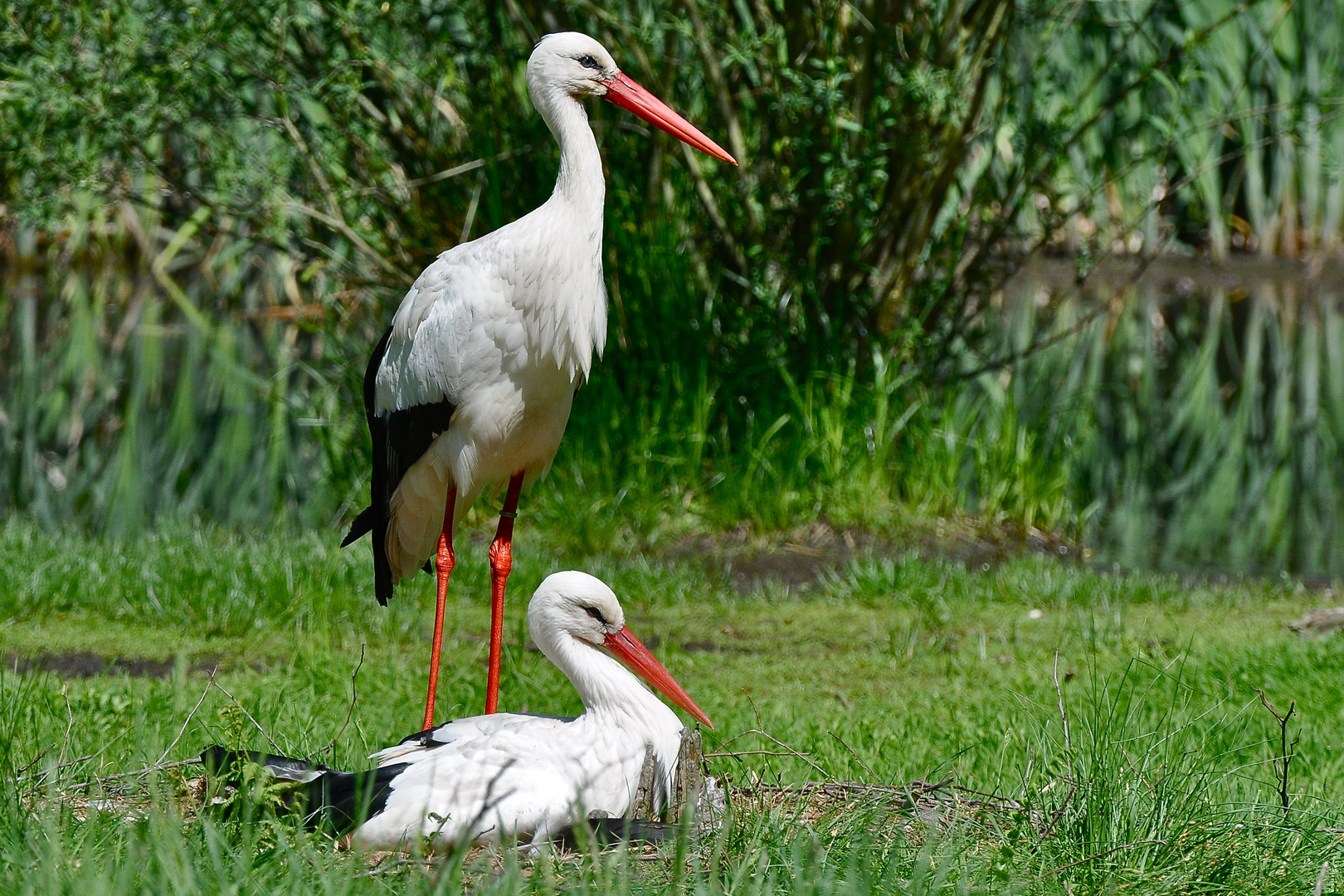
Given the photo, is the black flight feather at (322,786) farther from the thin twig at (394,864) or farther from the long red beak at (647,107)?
the long red beak at (647,107)

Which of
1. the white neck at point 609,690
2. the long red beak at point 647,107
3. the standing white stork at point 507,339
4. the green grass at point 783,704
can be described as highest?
the long red beak at point 647,107

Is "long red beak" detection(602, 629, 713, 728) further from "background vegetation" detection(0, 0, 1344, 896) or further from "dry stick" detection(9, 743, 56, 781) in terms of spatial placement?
"dry stick" detection(9, 743, 56, 781)

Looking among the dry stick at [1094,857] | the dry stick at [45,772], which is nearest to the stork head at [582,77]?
the dry stick at [45,772]

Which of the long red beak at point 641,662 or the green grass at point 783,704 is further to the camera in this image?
the long red beak at point 641,662

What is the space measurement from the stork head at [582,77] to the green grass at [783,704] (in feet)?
6.45

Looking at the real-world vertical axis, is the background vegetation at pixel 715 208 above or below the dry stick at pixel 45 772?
above

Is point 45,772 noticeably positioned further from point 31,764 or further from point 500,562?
point 500,562

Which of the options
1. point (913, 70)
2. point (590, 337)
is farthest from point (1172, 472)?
point (590, 337)

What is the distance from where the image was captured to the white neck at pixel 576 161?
15.3 ft

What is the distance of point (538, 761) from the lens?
3576mm

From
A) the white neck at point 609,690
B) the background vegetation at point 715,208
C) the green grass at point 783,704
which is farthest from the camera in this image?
the background vegetation at point 715,208

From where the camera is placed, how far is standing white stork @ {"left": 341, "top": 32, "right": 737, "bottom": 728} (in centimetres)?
466

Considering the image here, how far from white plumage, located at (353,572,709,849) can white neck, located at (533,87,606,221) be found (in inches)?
50.2

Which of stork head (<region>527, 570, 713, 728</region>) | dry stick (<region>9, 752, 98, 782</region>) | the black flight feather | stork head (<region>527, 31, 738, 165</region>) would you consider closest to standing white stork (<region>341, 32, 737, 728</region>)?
stork head (<region>527, 31, 738, 165</region>)
